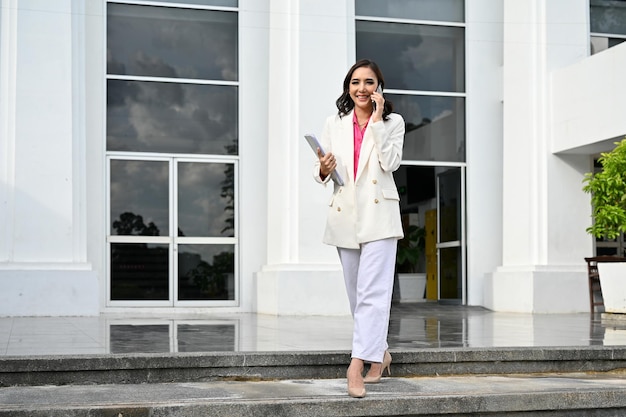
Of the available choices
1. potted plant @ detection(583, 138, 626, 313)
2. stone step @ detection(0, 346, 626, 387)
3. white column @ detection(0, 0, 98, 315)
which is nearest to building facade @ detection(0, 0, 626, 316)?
white column @ detection(0, 0, 98, 315)

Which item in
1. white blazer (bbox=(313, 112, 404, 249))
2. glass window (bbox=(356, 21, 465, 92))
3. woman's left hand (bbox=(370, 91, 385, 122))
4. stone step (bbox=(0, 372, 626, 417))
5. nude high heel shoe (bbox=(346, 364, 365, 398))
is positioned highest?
glass window (bbox=(356, 21, 465, 92))

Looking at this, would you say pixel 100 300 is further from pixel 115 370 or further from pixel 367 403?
pixel 367 403

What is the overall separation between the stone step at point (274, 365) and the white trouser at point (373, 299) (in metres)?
0.77

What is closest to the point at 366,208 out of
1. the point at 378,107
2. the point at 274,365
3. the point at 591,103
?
the point at 378,107

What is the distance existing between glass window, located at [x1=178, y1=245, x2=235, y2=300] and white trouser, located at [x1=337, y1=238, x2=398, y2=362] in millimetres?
8588

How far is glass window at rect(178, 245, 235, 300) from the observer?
43.8 ft

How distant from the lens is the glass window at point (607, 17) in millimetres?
14461

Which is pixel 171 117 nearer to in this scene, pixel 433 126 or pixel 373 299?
pixel 433 126

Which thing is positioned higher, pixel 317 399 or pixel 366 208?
pixel 366 208

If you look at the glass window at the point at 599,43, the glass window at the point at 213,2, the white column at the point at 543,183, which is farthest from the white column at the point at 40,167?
the glass window at the point at 599,43

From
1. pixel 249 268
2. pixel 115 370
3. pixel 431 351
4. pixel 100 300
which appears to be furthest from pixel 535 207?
pixel 115 370

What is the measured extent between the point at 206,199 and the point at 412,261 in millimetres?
6443

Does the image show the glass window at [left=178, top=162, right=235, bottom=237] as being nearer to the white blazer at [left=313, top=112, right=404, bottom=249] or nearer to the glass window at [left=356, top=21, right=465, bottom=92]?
the glass window at [left=356, top=21, right=465, bottom=92]

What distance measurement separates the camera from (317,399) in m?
4.74
